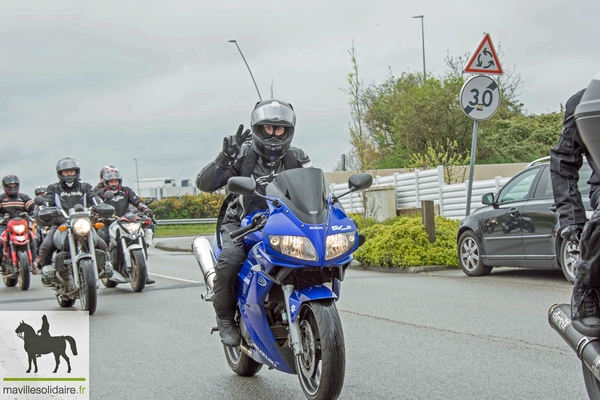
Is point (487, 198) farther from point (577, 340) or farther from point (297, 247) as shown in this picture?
point (577, 340)

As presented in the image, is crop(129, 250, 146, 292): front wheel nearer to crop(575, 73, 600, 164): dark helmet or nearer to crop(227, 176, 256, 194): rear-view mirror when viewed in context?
crop(227, 176, 256, 194): rear-view mirror

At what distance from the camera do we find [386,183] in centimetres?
2373

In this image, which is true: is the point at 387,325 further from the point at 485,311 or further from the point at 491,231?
the point at 491,231

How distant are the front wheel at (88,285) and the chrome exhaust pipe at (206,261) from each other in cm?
384

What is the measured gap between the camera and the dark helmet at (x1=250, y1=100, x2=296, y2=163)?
566cm

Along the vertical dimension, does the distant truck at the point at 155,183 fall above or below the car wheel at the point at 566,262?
above

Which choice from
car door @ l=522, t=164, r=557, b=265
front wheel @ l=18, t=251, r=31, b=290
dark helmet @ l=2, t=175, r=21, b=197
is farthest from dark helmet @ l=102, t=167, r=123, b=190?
car door @ l=522, t=164, r=557, b=265

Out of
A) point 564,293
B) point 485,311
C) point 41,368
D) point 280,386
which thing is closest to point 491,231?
point 564,293

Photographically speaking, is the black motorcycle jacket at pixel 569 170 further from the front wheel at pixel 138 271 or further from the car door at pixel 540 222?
the front wheel at pixel 138 271

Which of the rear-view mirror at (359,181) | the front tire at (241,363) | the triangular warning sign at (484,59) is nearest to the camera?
the rear-view mirror at (359,181)

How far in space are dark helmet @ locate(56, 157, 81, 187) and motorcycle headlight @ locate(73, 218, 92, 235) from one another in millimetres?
1368

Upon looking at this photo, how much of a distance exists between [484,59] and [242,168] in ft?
29.5

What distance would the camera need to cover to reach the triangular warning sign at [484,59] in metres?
13.7

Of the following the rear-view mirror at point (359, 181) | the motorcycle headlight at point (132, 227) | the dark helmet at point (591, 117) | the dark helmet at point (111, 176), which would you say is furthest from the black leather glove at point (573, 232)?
the dark helmet at point (111, 176)
